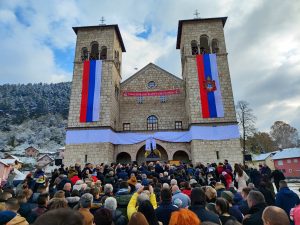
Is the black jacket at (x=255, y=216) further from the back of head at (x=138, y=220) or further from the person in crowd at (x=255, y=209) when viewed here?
the back of head at (x=138, y=220)

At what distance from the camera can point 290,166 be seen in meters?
34.7

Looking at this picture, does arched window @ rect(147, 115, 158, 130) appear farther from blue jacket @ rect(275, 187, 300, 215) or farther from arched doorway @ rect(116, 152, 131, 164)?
blue jacket @ rect(275, 187, 300, 215)

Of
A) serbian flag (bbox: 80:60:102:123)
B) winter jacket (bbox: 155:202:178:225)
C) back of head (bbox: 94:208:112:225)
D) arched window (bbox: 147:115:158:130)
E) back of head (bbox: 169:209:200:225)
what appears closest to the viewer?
back of head (bbox: 94:208:112:225)

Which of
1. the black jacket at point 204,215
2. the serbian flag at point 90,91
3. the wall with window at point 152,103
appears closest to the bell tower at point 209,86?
the wall with window at point 152,103

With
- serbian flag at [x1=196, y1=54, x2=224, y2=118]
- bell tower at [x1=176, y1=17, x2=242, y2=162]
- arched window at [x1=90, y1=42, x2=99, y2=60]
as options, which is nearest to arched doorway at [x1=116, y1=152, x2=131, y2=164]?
bell tower at [x1=176, y1=17, x2=242, y2=162]

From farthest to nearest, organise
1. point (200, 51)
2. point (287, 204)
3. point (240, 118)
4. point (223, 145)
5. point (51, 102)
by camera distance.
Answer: point (51, 102) < point (240, 118) < point (200, 51) < point (223, 145) < point (287, 204)

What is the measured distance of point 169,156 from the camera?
21.6 meters

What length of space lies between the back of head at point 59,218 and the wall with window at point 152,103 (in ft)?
74.7

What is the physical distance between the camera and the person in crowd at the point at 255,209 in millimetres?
3123

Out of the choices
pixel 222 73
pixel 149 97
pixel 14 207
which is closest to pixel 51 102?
pixel 149 97

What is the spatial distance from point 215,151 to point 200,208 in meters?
17.6

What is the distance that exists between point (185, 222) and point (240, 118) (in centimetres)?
3072

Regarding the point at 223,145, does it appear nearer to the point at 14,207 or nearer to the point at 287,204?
the point at 287,204

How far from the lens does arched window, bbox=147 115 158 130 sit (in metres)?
24.2
